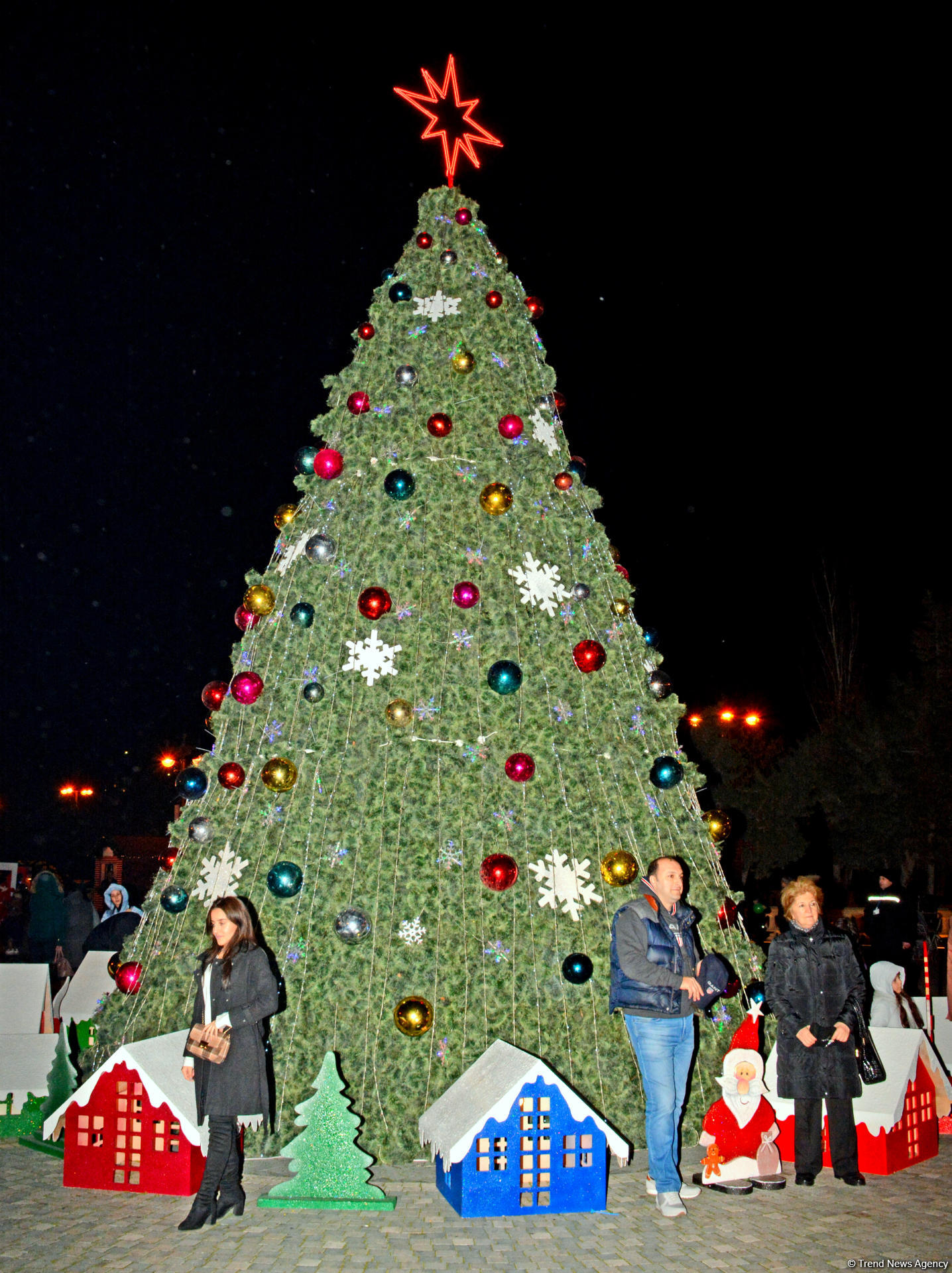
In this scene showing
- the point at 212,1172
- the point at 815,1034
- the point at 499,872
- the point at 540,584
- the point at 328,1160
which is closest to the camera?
the point at 212,1172

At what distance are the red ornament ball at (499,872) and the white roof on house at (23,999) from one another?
3.71m

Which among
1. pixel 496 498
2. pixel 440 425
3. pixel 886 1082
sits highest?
pixel 440 425

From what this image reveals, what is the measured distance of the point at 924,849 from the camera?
24.7 meters

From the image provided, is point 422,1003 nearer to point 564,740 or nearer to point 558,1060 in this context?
point 558,1060

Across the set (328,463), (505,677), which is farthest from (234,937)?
(328,463)

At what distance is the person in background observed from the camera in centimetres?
757

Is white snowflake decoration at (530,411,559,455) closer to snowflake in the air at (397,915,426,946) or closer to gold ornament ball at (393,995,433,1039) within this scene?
snowflake in the air at (397,915,426,946)

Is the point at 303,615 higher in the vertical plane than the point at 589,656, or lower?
higher

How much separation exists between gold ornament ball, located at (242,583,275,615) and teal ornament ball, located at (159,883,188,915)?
192cm

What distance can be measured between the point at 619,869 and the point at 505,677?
135 centimetres

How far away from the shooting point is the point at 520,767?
6324 millimetres

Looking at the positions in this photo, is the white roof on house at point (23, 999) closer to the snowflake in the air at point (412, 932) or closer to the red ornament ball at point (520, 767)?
the snowflake in the air at point (412, 932)

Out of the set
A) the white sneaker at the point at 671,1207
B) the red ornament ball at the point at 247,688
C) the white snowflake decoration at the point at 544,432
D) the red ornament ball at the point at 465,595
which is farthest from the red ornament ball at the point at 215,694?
the white sneaker at the point at 671,1207

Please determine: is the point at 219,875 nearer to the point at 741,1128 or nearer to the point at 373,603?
the point at 373,603
